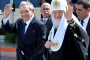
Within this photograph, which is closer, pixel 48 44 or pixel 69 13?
pixel 69 13

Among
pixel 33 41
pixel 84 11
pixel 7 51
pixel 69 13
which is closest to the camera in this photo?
pixel 69 13

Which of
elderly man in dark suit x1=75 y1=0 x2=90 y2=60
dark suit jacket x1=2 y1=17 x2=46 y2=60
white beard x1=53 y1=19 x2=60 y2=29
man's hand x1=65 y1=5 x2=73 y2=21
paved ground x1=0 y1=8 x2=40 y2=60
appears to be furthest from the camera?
paved ground x1=0 y1=8 x2=40 y2=60

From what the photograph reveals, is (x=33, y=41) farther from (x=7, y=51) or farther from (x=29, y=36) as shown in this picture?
(x=7, y=51)

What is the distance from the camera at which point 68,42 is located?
415 cm

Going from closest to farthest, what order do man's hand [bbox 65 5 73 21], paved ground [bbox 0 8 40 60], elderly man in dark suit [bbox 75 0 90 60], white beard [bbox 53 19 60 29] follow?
man's hand [bbox 65 5 73 21] < white beard [bbox 53 19 60 29] < elderly man in dark suit [bbox 75 0 90 60] < paved ground [bbox 0 8 40 60]

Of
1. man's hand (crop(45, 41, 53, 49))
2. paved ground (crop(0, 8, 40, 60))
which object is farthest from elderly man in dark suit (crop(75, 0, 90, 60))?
paved ground (crop(0, 8, 40, 60))

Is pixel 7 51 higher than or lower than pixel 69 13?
lower


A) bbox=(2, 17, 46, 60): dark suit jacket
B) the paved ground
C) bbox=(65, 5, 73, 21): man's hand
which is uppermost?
bbox=(65, 5, 73, 21): man's hand

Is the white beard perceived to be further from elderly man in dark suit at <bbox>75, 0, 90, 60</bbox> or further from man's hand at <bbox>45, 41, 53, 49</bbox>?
elderly man in dark suit at <bbox>75, 0, 90, 60</bbox>

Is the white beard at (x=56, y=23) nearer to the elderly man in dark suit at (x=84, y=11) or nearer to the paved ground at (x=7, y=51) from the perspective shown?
the elderly man in dark suit at (x=84, y=11)

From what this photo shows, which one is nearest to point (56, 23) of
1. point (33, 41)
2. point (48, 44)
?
point (48, 44)

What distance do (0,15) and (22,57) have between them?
1237 cm

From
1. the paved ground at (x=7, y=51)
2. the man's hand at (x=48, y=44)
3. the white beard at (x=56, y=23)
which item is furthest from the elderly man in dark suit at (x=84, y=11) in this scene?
the paved ground at (x=7, y=51)

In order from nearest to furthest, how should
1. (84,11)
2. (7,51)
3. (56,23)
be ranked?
(56,23) < (84,11) < (7,51)
